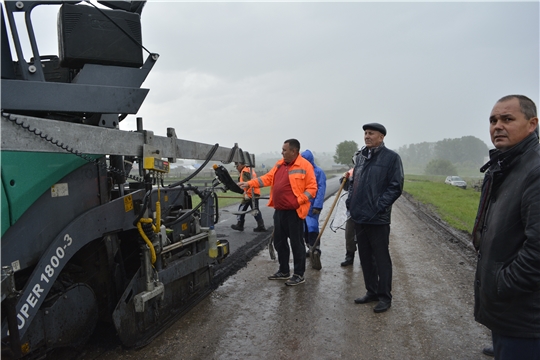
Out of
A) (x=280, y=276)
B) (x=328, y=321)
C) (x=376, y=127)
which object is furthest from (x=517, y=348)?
(x=280, y=276)

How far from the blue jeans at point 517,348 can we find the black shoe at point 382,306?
2149 millimetres

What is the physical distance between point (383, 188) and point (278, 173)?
1551 millimetres

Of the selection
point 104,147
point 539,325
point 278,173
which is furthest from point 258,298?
point 539,325

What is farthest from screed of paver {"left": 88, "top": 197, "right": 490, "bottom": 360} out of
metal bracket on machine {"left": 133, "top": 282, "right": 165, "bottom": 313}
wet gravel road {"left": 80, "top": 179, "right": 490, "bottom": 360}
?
metal bracket on machine {"left": 133, "top": 282, "right": 165, "bottom": 313}

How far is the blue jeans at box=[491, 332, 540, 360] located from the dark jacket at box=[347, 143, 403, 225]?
A: 228 centimetres

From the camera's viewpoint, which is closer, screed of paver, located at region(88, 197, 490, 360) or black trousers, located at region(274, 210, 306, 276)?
screed of paver, located at region(88, 197, 490, 360)

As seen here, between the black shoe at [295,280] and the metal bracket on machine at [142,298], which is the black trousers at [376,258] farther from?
the metal bracket on machine at [142,298]

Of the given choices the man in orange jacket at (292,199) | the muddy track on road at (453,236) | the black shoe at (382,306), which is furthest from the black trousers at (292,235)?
the muddy track on road at (453,236)

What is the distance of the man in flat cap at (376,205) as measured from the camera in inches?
174

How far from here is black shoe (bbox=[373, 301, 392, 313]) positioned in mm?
4312

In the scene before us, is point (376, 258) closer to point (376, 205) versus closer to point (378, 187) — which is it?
point (376, 205)

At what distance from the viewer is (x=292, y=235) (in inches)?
209

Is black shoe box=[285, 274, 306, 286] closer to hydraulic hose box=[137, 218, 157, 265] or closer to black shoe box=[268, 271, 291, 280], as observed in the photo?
black shoe box=[268, 271, 291, 280]

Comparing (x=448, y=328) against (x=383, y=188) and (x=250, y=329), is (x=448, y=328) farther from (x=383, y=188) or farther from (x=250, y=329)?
(x=250, y=329)
